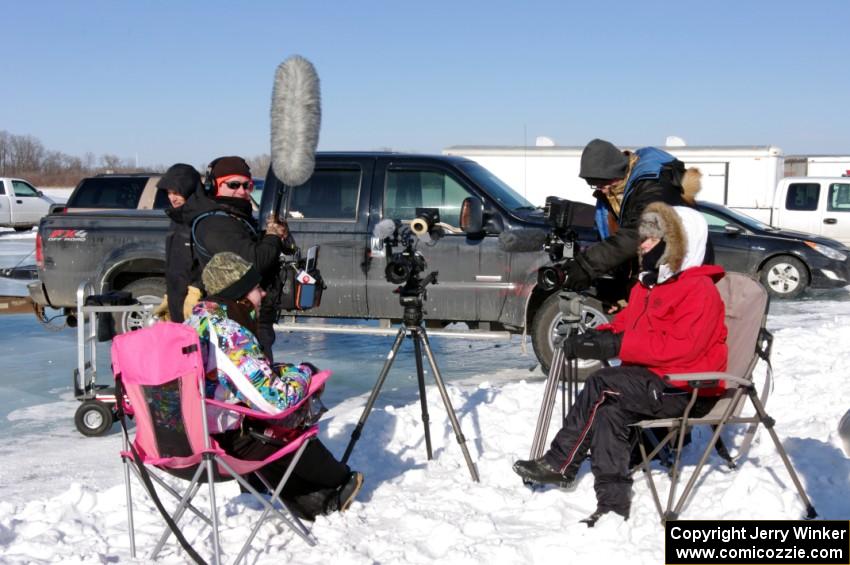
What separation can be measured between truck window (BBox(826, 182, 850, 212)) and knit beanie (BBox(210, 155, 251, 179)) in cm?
1630

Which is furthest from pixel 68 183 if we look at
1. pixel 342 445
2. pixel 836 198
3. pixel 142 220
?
pixel 342 445

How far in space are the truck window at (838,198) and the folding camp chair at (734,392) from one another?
15.3m

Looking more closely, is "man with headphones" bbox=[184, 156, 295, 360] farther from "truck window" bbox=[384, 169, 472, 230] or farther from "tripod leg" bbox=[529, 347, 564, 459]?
"truck window" bbox=[384, 169, 472, 230]

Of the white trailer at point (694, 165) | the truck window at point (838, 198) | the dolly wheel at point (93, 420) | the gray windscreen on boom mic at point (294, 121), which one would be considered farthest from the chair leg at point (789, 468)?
the white trailer at point (694, 165)

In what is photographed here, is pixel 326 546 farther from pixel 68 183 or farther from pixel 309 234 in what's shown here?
pixel 68 183

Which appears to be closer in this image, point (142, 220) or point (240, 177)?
point (240, 177)

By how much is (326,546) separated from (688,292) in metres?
2.03

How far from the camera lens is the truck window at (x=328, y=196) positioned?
8445 mm

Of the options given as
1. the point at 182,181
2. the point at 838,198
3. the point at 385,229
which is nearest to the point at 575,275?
the point at 385,229

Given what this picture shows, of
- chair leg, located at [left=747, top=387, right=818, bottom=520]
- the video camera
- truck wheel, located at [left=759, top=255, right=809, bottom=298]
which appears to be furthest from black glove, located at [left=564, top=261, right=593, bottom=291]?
truck wheel, located at [left=759, top=255, right=809, bottom=298]

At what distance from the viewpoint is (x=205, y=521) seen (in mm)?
4379

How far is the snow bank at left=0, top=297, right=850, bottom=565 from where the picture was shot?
4.15 m

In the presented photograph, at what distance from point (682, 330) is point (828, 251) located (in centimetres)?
1040

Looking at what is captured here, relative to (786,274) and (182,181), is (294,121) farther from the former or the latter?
(786,274)
